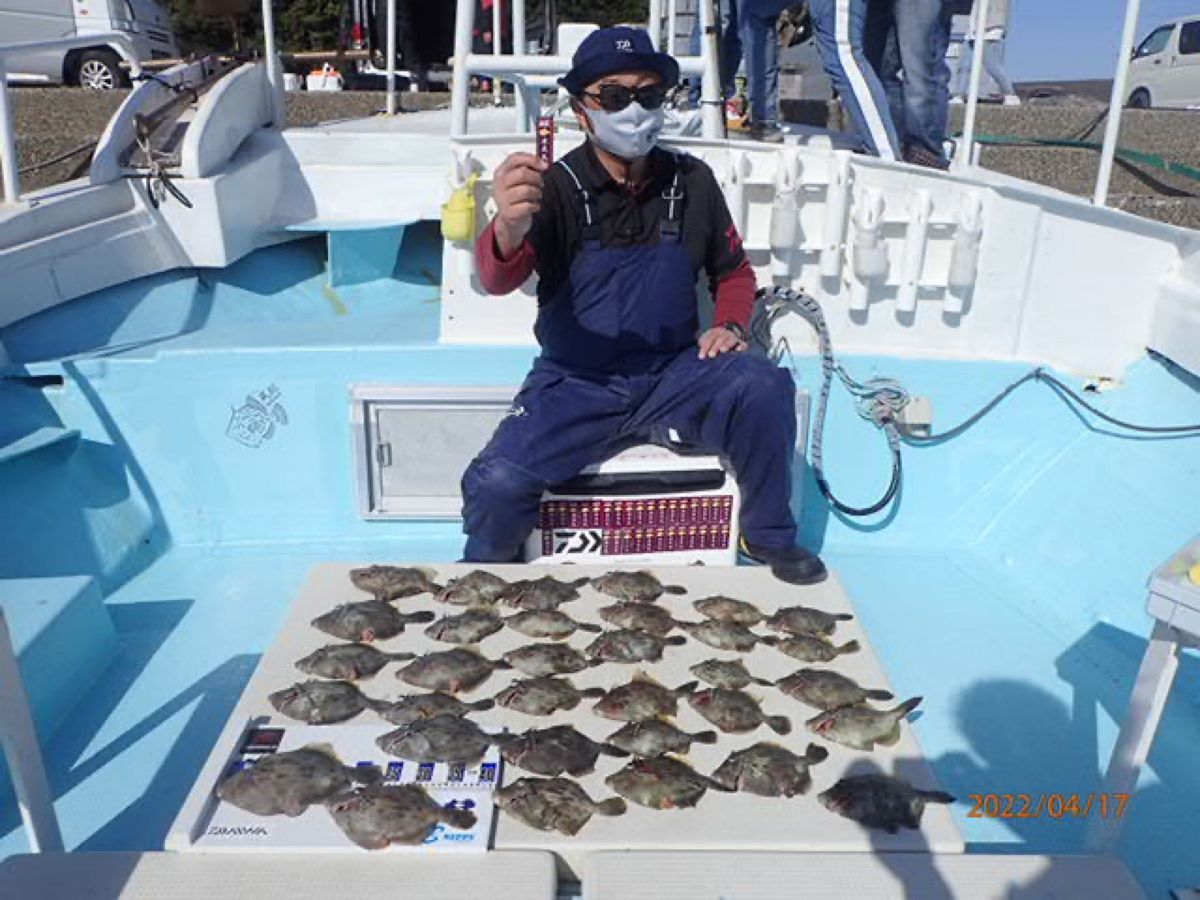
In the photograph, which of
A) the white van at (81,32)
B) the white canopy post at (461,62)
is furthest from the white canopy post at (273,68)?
the white van at (81,32)

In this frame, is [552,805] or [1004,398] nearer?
[552,805]

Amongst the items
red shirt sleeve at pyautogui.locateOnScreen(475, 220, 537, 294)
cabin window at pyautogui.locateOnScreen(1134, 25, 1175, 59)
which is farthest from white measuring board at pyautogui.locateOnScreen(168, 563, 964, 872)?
cabin window at pyautogui.locateOnScreen(1134, 25, 1175, 59)

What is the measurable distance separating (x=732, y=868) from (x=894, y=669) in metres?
1.73

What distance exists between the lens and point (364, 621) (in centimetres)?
260

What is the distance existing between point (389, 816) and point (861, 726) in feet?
3.58

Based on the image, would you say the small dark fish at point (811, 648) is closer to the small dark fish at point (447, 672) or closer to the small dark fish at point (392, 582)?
the small dark fish at point (447, 672)

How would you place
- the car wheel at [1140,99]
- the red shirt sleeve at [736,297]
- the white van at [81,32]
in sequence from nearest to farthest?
the red shirt sleeve at [736,297] → the white van at [81,32] → the car wheel at [1140,99]

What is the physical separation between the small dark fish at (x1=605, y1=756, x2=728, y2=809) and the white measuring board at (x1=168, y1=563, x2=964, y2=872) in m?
0.02

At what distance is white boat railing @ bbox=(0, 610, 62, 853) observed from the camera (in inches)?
78.2

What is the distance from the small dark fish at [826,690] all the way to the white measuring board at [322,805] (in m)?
0.79

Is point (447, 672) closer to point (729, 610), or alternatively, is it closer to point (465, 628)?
point (465, 628)

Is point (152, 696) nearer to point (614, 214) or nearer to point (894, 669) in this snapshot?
point (614, 214)

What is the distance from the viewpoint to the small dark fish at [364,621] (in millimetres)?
2580
